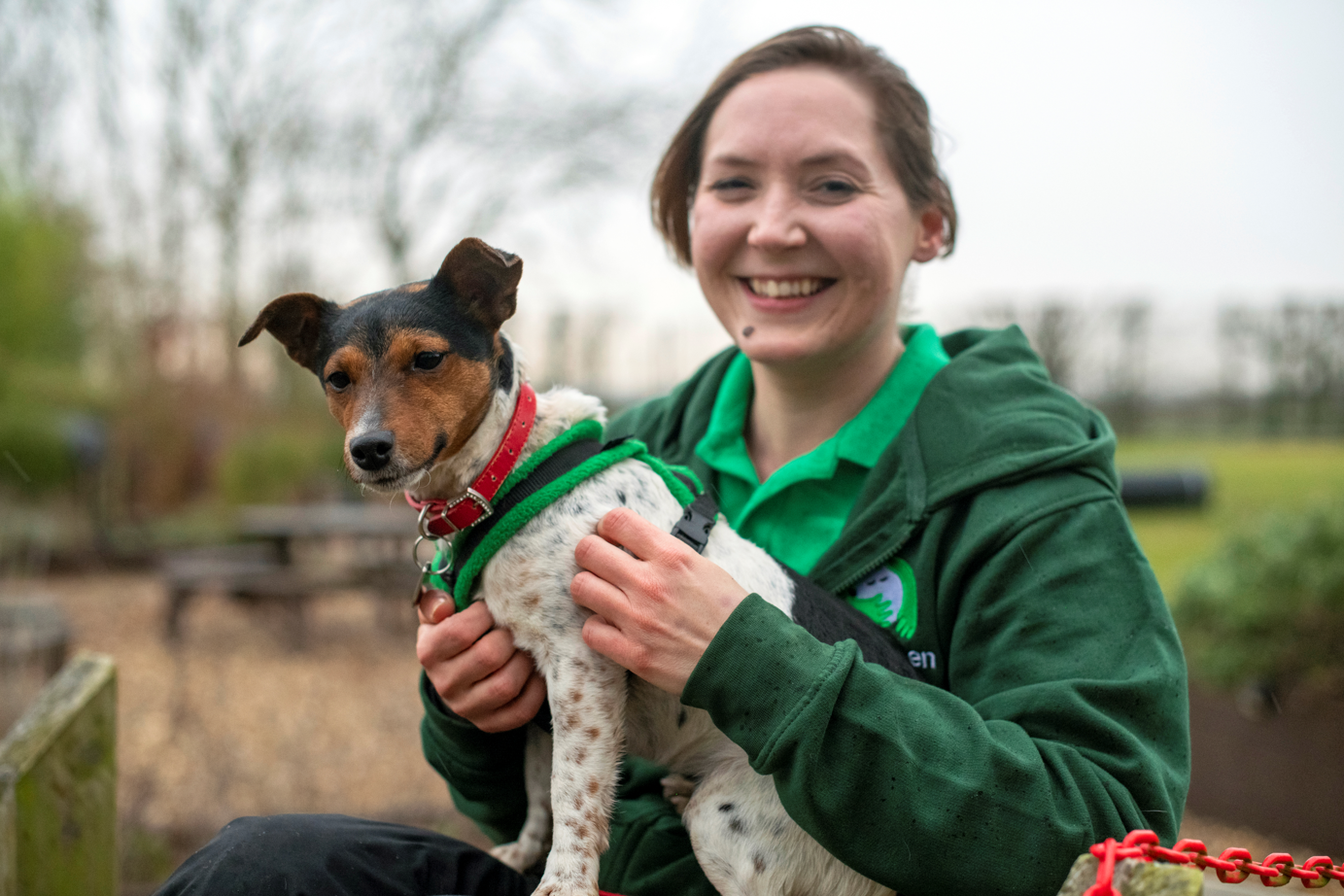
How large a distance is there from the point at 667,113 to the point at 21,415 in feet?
31.2

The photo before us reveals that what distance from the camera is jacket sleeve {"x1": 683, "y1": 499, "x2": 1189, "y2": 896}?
58.4 inches

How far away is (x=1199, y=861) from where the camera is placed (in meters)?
1.21

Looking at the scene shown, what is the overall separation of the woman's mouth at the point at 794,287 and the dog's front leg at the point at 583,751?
1.00m

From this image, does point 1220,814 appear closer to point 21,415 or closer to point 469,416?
point 469,416

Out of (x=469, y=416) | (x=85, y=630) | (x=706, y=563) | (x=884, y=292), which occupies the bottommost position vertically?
(x=85, y=630)

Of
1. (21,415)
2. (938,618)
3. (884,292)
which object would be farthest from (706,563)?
(21,415)

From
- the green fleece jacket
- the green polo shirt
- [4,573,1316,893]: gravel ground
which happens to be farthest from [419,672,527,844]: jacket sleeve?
[4,573,1316,893]: gravel ground

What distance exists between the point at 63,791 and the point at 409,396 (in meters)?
1.47

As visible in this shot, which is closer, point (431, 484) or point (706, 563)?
point (706, 563)

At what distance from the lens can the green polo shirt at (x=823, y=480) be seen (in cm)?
225

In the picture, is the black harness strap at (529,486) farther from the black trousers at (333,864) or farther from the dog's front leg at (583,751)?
the black trousers at (333,864)

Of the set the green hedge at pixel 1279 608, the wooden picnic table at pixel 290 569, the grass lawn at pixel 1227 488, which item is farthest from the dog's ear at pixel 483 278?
the wooden picnic table at pixel 290 569

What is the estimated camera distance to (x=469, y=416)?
1.91 m

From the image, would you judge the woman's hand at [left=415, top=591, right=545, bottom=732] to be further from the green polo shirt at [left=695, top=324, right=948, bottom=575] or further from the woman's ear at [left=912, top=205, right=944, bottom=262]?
the woman's ear at [left=912, top=205, right=944, bottom=262]
